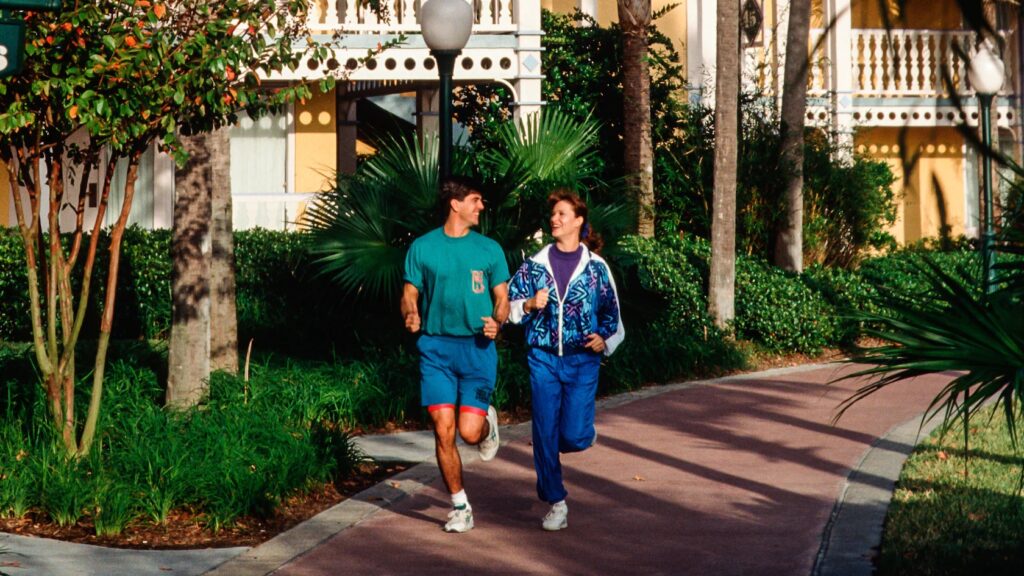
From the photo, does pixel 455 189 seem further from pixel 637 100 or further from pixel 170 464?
pixel 637 100

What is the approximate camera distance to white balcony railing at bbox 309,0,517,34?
1800 centimetres

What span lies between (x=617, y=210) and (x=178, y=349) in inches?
197

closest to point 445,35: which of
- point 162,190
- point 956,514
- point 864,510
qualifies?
point 864,510

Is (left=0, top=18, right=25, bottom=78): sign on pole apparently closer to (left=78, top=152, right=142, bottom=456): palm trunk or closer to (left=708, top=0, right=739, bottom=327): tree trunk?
(left=78, top=152, right=142, bottom=456): palm trunk

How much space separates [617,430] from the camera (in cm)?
1120

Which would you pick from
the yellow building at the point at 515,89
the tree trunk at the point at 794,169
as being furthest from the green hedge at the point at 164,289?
the tree trunk at the point at 794,169

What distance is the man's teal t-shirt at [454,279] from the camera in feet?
Result: 25.5

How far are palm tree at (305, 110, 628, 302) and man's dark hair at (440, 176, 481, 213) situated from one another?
4696mm

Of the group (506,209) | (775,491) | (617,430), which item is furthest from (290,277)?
(775,491)

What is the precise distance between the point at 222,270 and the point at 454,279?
4.14 meters

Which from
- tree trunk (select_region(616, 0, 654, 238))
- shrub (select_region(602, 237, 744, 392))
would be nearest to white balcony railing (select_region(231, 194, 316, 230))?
tree trunk (select_region(616, 0, 654, 238))

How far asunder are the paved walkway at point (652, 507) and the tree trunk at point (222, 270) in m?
1.73

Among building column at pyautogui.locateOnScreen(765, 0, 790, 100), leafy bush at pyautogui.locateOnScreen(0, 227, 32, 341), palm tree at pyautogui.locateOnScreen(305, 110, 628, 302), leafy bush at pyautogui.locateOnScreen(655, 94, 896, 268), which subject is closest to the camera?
palm tree at pyautogui.locateOnScreen(305, 110, 628, 302)

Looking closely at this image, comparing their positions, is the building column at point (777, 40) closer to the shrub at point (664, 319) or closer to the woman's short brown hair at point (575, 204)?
the shrub at point (664, 319)
